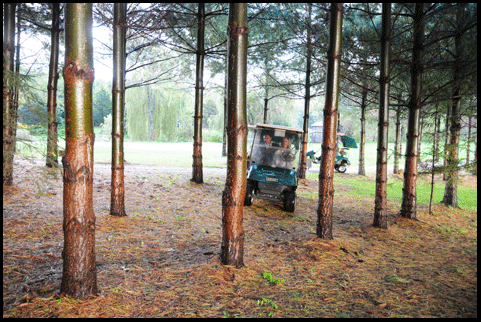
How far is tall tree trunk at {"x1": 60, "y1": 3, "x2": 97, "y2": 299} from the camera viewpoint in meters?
2.66

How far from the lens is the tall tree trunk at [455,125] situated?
6.37 meters

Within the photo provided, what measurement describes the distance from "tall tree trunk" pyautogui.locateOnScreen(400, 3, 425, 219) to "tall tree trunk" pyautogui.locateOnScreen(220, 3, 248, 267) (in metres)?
4.92

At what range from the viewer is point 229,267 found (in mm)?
3656

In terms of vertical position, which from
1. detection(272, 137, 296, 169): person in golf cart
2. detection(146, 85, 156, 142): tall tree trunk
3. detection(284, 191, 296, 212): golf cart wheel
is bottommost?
detection(284, 191, 296, 212): golf cart wheel

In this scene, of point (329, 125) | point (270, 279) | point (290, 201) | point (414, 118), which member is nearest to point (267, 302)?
point (270, 279)

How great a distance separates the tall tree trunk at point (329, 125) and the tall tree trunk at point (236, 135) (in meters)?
1.93

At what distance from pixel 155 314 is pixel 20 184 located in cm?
662

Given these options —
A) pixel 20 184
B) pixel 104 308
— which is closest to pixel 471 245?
pixel 104 308

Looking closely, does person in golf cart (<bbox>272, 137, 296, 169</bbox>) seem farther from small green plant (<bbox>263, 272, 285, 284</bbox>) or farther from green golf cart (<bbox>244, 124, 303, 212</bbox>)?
small green plant (<bbox>263, 272, 285, 284</bbox>)

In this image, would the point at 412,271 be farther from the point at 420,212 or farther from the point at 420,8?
the point at 420,8

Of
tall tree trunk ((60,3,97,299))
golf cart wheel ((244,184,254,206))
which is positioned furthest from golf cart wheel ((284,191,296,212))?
tall tree trunk ((60,3,97,299))

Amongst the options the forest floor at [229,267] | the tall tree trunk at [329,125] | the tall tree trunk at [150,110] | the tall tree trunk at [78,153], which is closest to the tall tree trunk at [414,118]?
the forest floor at [229,267]

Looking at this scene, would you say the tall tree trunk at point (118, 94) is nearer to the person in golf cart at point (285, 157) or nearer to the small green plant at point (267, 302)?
the small green plant at point (267, 302)

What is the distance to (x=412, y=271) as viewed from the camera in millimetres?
4301
